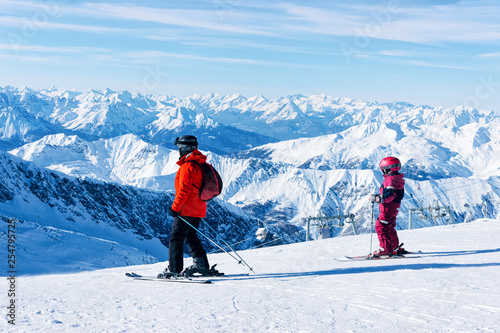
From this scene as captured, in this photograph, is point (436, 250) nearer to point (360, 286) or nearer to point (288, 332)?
point (360, 286)

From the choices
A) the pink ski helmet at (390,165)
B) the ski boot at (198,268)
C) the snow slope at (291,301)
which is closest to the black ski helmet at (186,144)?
the ski boot at (198,268)

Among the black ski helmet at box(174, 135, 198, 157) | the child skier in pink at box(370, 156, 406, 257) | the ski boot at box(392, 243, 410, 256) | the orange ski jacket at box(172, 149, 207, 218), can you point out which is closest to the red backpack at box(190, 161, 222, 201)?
the orange ski jacket at box(172, 149, 207, 218)

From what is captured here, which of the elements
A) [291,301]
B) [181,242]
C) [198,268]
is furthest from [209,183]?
[291,301]

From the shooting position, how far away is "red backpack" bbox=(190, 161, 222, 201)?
8234 mm

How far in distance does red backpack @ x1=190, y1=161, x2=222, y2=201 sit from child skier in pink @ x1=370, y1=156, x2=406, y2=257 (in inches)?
167

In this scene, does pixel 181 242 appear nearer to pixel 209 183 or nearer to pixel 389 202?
pixel 209 183

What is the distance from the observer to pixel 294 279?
332 inches

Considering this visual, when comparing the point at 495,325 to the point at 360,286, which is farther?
the point at 360,286

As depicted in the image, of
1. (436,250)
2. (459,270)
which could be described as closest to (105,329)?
(459,270)

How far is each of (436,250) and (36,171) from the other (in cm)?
13958

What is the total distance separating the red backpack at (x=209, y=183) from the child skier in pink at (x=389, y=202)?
4231 mm

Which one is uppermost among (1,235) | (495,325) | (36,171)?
(36,171)

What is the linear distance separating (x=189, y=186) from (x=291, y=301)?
2743 millimetres

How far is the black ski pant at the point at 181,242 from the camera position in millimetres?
8398
